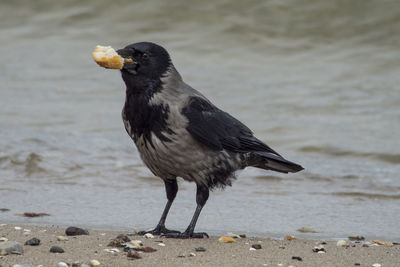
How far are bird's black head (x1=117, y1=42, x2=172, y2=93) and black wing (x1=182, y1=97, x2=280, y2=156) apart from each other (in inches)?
13.0

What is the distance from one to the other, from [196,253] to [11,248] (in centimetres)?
116

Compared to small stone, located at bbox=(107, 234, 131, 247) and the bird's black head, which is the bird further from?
small stone, located at bbox=(107, 234, 131, 247)

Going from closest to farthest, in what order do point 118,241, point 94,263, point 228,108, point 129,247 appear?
point 94,263 < point 129,247 < point 118,241 < point 228,108

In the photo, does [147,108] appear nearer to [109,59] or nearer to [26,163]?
[109,59]

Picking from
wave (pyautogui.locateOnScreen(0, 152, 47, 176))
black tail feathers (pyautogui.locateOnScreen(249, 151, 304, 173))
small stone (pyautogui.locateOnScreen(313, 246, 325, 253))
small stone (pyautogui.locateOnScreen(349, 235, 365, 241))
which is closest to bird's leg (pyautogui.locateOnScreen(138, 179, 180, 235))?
black tail feathers (pyautogui.locateOnScreen(249, 151, 304, 173))

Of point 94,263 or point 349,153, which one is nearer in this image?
point 94,263

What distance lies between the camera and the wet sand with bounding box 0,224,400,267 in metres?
4.13

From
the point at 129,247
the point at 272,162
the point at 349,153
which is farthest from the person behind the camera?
the point at 349,153

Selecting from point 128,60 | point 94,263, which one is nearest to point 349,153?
point 128,60

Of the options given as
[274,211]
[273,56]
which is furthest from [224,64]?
[274,211]

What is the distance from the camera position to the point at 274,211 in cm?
645

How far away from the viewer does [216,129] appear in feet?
16.8

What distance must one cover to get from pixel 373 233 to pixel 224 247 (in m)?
1.62

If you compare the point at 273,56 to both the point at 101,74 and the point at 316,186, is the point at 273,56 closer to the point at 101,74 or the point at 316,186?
the point at 101,74
